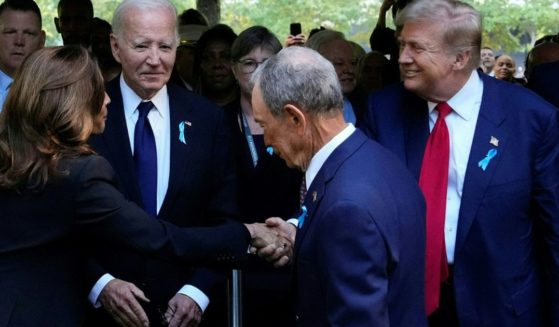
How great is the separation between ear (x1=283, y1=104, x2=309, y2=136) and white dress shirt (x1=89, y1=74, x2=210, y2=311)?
1261 mm

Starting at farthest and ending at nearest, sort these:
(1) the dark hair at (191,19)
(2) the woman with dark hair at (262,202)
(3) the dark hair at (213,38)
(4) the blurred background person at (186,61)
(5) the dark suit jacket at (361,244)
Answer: (1) the dark hair at (191,19) → (4) the blurred background person at (186,61) → (3) the dark hair at (213,38) → (2) the woman with dark hair at (262,202) → (5) the dark suit jacket at (361,244)

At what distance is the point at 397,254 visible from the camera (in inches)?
118

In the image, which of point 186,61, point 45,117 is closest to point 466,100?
point 45,117

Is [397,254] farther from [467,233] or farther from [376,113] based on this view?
[376,113]

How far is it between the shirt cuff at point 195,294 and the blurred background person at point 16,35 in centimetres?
195

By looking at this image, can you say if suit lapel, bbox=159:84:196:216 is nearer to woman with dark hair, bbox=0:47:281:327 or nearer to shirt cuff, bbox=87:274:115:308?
shirt cuff, bbox=87:274:115:308

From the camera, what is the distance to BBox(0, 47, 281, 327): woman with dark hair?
3305 mm

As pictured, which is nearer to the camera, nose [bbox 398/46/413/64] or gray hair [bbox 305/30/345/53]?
nose [bbox 398/46/413/64]

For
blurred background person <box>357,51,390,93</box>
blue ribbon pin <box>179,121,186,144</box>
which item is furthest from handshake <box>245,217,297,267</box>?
blurred background person <box>357,51,390,93</box>

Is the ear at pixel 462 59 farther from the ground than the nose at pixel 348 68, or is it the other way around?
the ear at pixel 462 59

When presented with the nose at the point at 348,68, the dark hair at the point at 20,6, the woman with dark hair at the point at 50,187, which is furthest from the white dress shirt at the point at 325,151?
the dark hair at the point at 20,6

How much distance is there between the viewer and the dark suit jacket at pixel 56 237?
10.9ft

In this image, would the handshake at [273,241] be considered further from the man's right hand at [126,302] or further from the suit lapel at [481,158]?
the suit lapel at [481,158]

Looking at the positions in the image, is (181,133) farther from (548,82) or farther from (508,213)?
(548,82)
